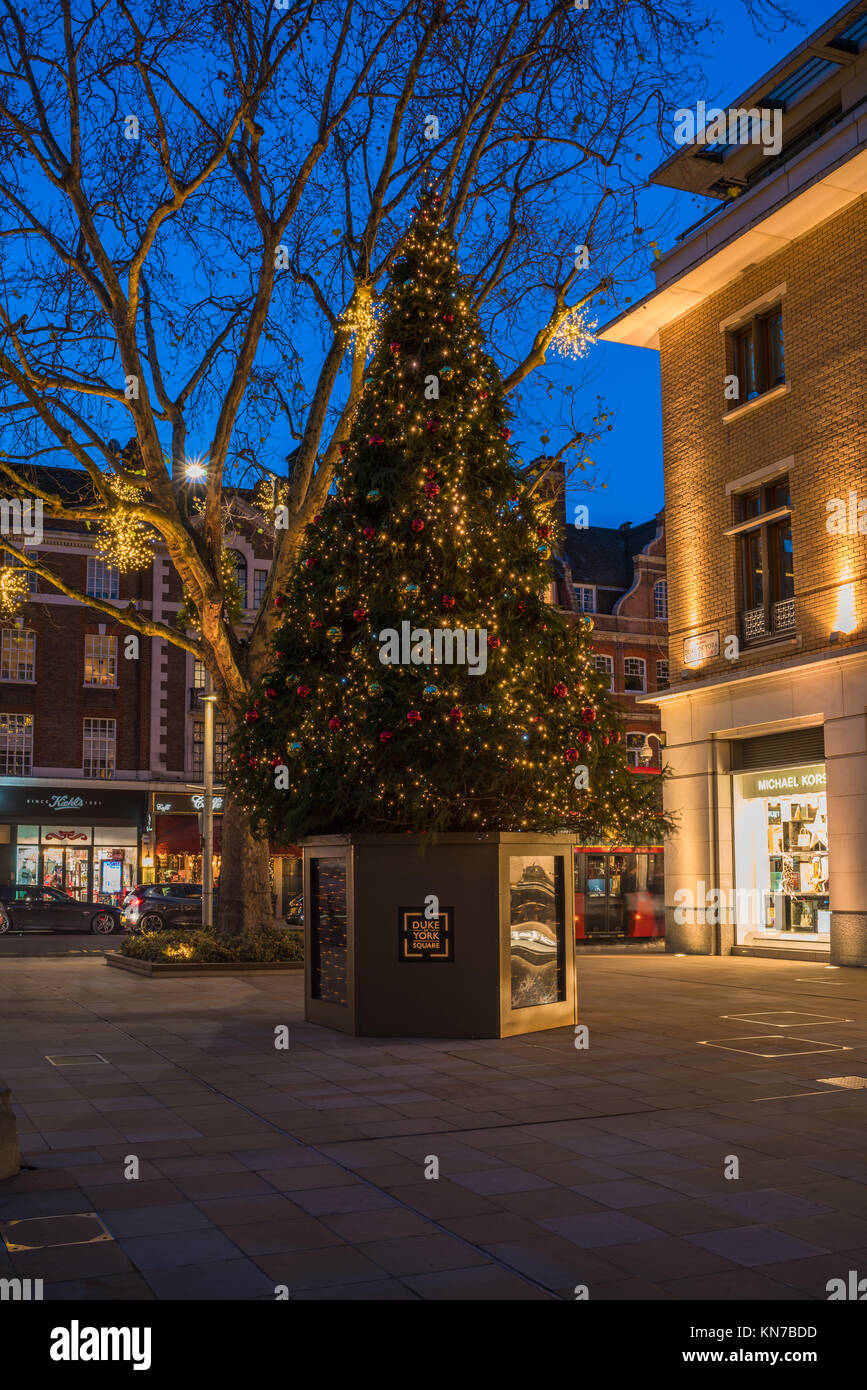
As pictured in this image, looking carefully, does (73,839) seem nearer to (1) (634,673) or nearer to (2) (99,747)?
(2) (99,747)

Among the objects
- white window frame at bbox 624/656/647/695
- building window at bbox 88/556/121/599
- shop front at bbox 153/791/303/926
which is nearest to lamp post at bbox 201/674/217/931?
shop front at bbox 153/791/303/926

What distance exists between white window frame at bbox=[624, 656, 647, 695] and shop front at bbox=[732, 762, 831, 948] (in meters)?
29.5

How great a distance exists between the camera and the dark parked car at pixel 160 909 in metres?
32.9

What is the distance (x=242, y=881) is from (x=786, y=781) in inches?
386

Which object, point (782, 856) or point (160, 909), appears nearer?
point (782, 856)

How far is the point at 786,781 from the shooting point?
21.9 metres

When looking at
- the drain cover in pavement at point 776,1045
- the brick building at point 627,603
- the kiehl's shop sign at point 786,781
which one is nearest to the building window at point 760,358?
the kiehl's shop sign at point 786,781

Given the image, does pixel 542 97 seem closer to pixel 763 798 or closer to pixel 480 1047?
pixel 763 798

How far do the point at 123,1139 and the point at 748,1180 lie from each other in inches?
145

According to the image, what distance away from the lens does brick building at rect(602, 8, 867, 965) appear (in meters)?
19.9

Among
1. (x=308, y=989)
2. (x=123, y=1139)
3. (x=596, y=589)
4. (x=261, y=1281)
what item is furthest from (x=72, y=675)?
(x=261, y=1281)

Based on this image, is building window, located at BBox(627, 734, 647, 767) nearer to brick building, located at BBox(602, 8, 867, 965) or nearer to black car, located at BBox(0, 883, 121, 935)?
→ black car, located at BBox(0, 883, 121, 935)

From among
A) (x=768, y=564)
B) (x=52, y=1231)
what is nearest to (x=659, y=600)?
(x=768, y=564)

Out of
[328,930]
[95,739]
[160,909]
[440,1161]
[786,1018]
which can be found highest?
[95,739]
